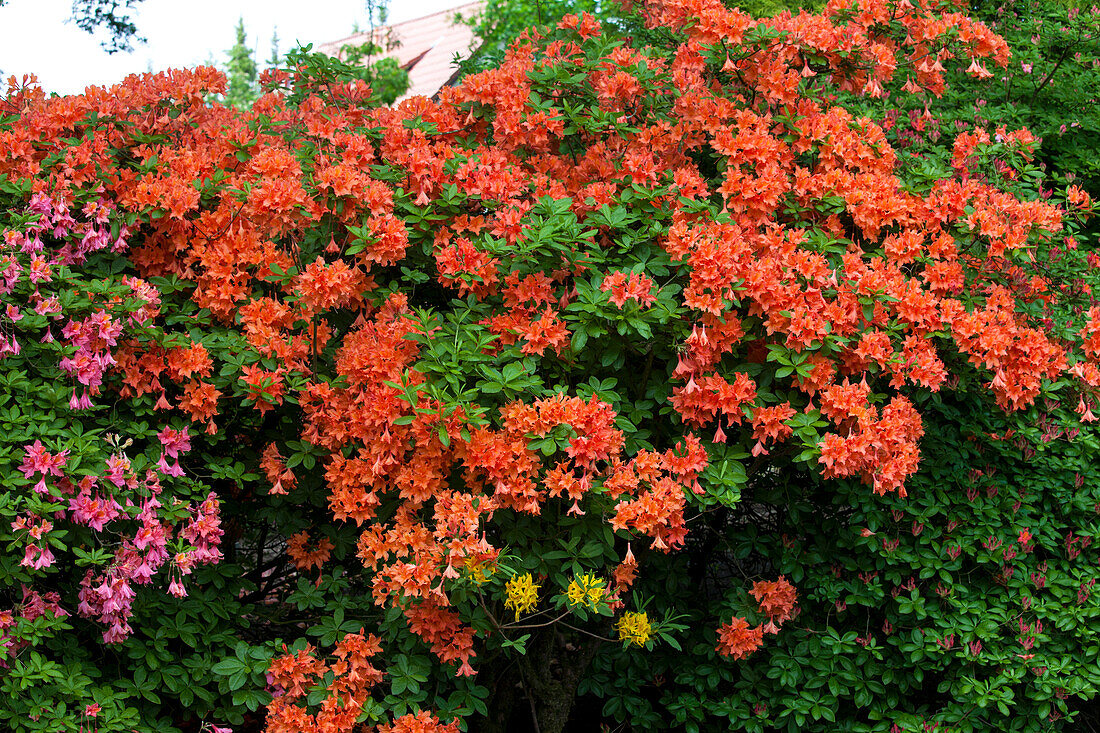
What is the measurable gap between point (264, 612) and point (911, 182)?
2.85m

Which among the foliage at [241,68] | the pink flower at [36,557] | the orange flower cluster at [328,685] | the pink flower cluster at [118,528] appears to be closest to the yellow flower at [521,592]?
the orange flower cluster at [328,685]

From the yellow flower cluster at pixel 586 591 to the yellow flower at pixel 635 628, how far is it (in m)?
0.27

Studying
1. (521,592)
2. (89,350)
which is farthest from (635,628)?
(89,350)

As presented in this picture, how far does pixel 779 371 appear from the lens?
117 inches

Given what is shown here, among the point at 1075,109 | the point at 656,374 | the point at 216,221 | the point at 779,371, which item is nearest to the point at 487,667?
the point at 656,374

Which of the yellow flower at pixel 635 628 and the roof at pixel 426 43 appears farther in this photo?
the roof at pixel 426 43

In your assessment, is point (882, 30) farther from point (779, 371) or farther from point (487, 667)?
point (487, 667)

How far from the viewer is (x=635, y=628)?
3105 millimetres

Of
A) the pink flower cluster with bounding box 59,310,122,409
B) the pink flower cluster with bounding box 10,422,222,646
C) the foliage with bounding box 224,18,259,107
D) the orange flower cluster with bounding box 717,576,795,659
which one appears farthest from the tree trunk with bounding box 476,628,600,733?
the foliage with bounding box 224,18,259,107

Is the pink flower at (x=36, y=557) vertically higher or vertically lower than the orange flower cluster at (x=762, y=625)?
higher

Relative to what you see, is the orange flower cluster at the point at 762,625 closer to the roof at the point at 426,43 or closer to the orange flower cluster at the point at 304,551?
the orange flower cluster at the point at 304,551

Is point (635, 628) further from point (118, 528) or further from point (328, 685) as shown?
point (118, 528)

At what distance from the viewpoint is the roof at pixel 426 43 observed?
1516 centimetres

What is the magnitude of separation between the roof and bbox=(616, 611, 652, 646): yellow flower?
12305 millimetres
